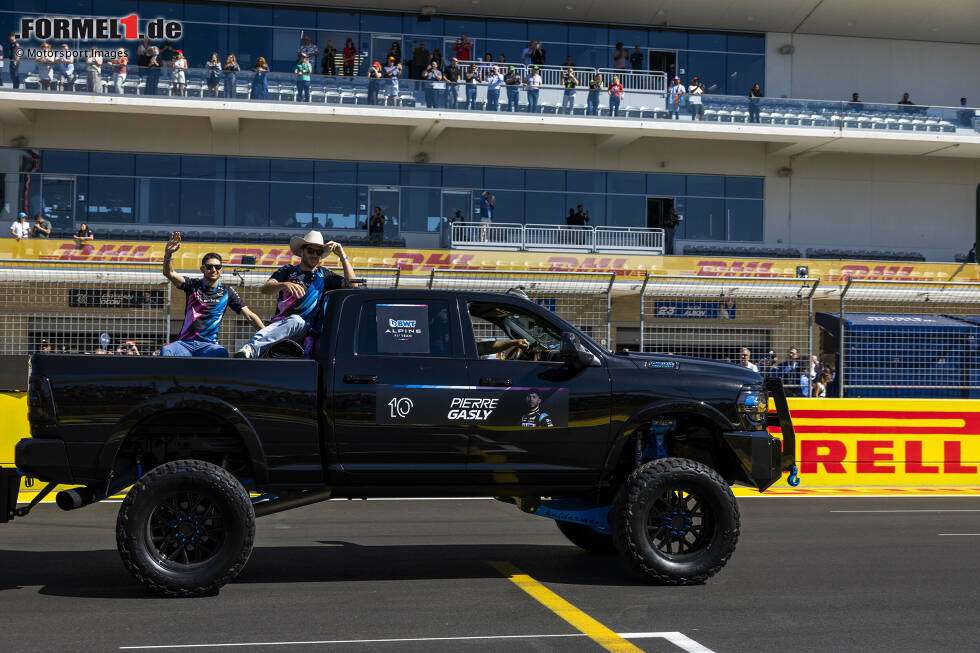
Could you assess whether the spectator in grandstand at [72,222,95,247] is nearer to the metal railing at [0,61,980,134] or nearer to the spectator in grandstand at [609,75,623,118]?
the metal railing at [0,61,980,134]

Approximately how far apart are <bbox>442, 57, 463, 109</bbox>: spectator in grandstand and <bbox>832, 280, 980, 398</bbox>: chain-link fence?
15599mm

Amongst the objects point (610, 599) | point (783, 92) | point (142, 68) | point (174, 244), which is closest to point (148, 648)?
point (610, 599)

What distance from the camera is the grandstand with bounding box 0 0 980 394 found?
101 ft

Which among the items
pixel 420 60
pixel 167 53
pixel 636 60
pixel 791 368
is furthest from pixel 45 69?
pixel 791 368

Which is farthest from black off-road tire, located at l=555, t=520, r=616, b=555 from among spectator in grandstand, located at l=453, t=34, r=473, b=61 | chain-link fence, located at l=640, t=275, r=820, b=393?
spectator in grandstand, located at l=453, t=34, r=473, b=61

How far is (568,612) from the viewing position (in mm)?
6879

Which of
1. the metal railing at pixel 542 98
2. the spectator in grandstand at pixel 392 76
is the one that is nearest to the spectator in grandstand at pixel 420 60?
the spectator in grandstand at pixel 392 76

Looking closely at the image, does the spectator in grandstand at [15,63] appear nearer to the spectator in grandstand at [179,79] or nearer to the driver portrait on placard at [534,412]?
the spectator in grandstand at [179,79]

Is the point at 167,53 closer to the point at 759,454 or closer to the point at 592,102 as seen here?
the point at 592,102

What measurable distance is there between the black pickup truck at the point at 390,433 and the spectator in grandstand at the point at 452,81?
24.1m

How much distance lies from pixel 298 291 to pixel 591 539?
10.3 feet

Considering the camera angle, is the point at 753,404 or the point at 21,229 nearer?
the point at 753,404

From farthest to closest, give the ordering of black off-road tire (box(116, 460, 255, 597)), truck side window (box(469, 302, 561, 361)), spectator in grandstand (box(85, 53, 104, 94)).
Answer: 1. spectator in grandstand (box(85, 53, 104, 94))
2. truck side window (box(469, 302, 561, 361))
3. black off-road tire (box(116, 460, 255, 597))

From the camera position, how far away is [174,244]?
9.41 meters
